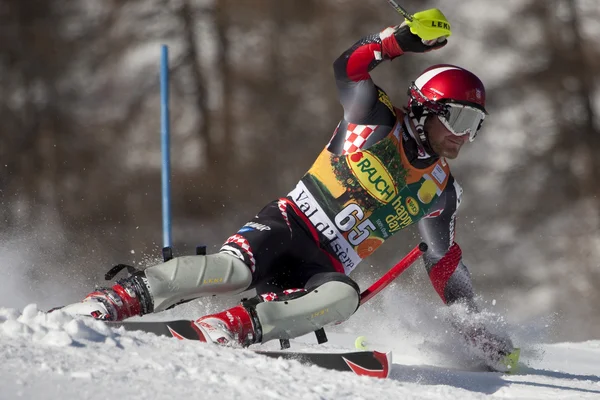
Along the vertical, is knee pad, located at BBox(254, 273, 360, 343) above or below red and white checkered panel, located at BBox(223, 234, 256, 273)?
below

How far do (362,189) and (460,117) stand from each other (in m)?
0.58

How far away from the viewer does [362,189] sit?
3850mm

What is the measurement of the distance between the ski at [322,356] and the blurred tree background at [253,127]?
711 centimetres

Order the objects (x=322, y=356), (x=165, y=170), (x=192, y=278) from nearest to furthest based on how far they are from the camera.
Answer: (x=322, y=356)
(x=192, y=278)
(x=165, y=170)

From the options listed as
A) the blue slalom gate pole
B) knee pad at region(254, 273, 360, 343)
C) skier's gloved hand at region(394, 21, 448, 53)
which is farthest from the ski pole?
the blue slalom gate pole

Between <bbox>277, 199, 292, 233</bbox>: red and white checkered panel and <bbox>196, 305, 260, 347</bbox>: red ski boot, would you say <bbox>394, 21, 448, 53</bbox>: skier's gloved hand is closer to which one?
<bbox>277, 199, 292, 233</bbox>: red and white checkered panel

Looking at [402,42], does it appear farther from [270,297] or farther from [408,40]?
[270,297]

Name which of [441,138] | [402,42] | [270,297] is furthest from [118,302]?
[441,138]

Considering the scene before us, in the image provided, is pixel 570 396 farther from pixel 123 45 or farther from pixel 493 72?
pixel 123 45

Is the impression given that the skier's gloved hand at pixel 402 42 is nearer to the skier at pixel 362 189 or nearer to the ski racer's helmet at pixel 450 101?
the skier at pixel 362 189

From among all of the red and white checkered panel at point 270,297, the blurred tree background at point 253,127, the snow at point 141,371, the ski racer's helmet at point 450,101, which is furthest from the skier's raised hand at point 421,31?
the blurred tree background at point 253,127

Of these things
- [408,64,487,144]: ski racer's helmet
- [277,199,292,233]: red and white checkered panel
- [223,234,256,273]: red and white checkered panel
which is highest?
[408,64,487,144]: ski racer's helmet

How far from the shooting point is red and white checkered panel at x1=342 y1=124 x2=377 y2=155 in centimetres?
385

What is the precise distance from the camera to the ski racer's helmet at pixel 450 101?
3.83m
